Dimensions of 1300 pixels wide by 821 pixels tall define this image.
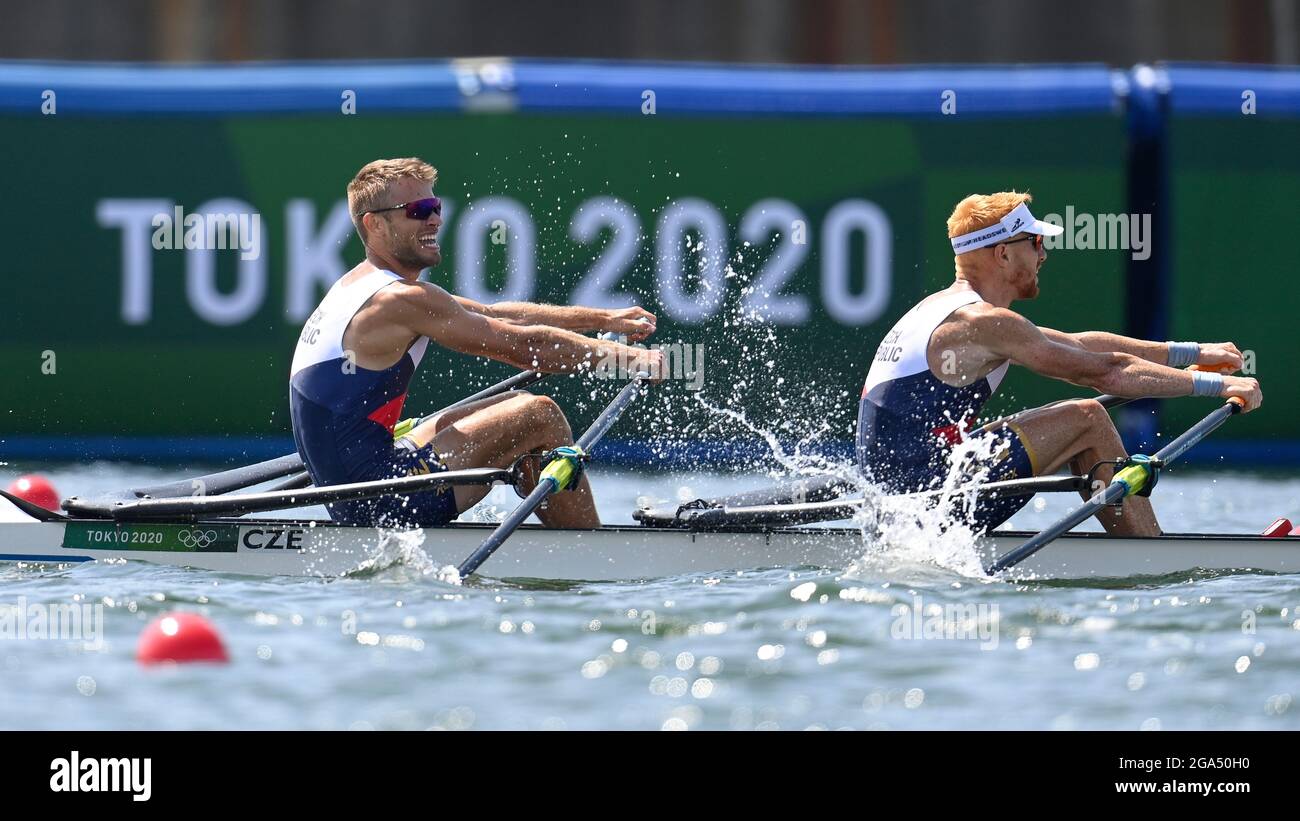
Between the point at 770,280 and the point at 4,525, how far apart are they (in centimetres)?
515

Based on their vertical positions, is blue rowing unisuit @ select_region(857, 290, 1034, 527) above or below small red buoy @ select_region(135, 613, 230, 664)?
above

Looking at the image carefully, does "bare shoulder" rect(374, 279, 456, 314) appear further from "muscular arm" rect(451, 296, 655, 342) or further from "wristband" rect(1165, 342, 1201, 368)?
"wristband" rect(1165, 342, 1201, 368)

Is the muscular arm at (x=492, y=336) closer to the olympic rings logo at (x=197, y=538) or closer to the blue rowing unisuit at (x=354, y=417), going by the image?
the blue rowing unisuit at (x=354, y=417)

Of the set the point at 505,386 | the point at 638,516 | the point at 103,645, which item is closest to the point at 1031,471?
the point at 638,516

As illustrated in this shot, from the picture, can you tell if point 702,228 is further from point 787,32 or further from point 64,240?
point 787,32

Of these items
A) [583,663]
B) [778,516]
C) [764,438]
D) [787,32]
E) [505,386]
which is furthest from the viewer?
[787,32]

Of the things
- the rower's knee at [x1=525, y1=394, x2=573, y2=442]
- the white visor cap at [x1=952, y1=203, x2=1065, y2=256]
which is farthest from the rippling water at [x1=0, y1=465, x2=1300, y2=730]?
the white visor cap at [x1=952, y1=203, x2=1065, y2=256]

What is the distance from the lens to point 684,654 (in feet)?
19.0

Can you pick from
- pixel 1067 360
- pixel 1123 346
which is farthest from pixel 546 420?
pixel 1123 346

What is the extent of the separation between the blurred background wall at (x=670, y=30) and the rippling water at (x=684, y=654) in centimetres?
1035

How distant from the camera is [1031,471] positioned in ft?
23.4

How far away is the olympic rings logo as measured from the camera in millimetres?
7133

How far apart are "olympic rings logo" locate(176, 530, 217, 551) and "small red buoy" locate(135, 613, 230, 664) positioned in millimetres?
1495

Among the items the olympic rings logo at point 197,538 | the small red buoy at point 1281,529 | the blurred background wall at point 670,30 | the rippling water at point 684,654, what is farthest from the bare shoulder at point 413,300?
the blurred background wall at point 670,30
